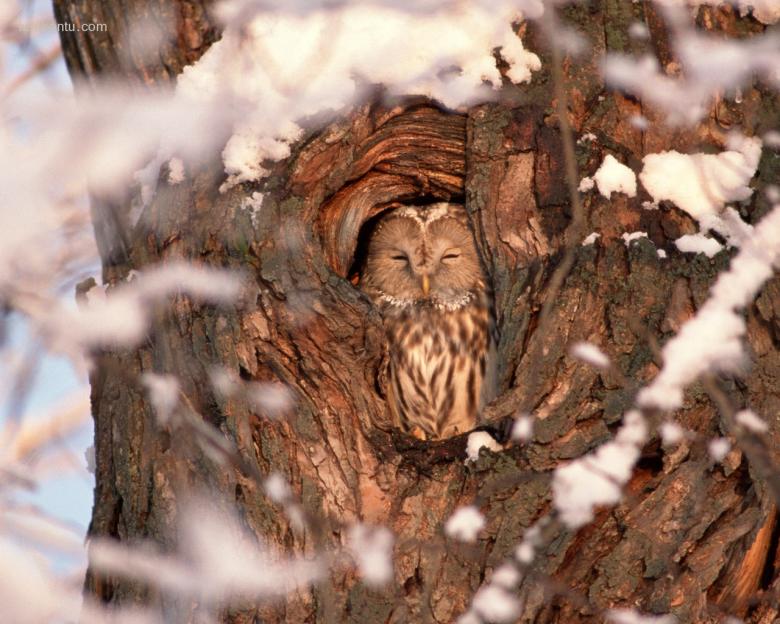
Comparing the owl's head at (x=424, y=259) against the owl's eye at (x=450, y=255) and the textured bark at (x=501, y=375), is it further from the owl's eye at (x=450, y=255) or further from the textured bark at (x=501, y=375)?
the textured bark at (x=501, y=375)

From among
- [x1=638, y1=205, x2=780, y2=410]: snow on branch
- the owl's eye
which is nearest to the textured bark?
[x1=638, y1=205, x2=780, y2=410]: snow on branch

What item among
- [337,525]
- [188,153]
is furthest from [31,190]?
[337,525]

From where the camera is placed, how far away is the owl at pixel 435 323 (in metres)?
4.13

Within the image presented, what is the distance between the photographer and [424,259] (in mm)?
4156

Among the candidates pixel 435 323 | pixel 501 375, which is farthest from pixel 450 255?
pixel 501 375

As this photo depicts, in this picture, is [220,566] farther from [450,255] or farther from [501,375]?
[450,255]

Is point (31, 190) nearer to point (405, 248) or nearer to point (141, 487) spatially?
point (141, 487)

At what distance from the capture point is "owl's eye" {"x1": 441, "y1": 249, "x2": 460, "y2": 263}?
165 inches

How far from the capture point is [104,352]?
9.22ft

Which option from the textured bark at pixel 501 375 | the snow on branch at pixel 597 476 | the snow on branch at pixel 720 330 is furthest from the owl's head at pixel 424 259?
the snow on branch at pixel 597 476

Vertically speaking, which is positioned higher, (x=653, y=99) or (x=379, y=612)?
(x=653, y=99)

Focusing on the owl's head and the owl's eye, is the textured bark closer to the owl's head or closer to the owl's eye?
the owl's head

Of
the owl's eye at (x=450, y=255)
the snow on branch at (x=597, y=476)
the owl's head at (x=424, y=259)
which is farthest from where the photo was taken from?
the owl's eye at (x=450, y=255)

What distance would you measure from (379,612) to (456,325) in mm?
1814
